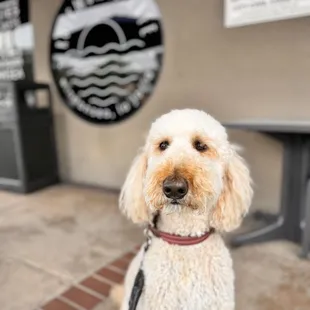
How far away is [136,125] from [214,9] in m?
1.12

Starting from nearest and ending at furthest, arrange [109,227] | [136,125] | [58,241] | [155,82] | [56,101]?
[58,241] < [109,227] < [155,82] < [136,125] < [56,101]

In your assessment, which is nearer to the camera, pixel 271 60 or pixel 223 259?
pixel 223 259

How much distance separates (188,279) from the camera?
0.97 metres

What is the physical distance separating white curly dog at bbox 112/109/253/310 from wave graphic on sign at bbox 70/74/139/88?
Answer: 6.18 feet

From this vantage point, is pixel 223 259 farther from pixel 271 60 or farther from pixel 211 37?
pixel 211 37

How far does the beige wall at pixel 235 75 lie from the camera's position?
83.3 inches

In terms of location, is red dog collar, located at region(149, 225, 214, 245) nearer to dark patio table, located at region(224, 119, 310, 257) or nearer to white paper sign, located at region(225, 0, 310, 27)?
dark patio table, located at region(224, 119, 310, 257)

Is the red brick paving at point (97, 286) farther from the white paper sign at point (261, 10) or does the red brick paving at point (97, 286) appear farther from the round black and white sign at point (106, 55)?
the white paper sign at point (261, 10)

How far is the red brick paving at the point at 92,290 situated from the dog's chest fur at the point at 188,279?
56 cm

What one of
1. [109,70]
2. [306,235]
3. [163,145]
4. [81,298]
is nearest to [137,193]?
[163,145]

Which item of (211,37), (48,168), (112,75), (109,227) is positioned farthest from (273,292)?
(48,168)

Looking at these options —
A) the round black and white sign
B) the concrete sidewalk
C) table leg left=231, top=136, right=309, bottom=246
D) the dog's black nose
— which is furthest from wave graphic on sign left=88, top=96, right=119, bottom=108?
the dog's black nose

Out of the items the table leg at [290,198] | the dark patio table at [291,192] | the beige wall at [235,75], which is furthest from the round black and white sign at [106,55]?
the table leg at [290,198]

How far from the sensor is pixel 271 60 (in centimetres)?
218
